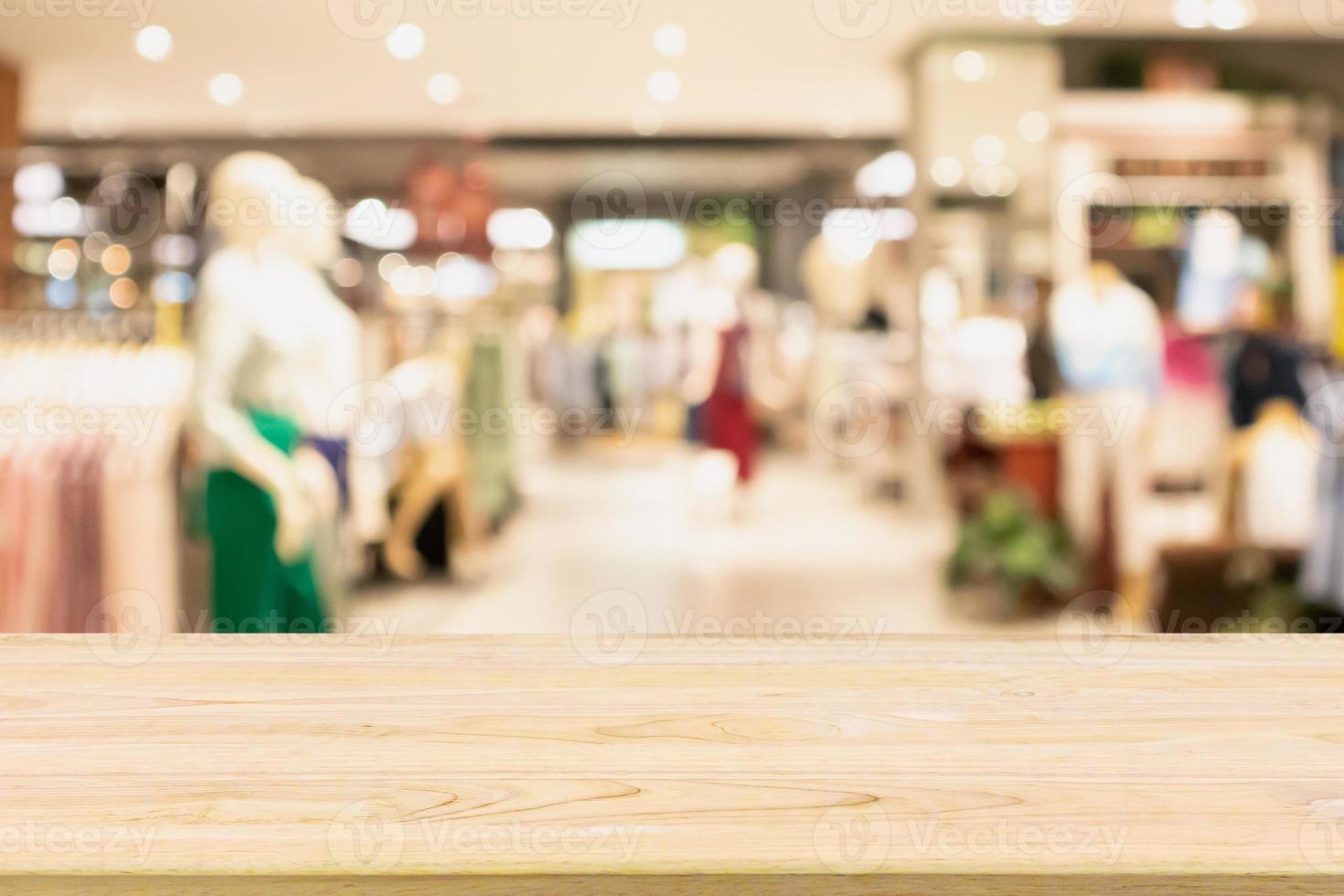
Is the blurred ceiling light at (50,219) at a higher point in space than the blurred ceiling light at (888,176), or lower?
lower

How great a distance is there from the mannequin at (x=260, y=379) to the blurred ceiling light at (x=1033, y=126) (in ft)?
11.5

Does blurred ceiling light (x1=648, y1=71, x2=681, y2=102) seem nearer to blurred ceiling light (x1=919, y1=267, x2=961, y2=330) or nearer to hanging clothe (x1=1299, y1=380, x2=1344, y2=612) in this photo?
blurred ceiling light (x1=919, y1=267, x2=961, y2=330)

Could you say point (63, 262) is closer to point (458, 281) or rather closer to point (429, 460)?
point (429, 460)

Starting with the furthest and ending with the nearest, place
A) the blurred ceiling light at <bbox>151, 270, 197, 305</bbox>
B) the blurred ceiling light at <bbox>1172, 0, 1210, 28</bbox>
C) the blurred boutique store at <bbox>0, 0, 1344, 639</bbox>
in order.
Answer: the blurred ceiling light at <bbox>1172, 0, 1210, 28</bbox>
the blurred ceiling light at <bbox>151, 270, 197, 305</bbox>
the blurred boutique store at <bbox>0, 0, 1344, 639</bbox>

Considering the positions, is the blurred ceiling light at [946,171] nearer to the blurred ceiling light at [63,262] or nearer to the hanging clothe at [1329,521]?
the hanging clothe at [1329,521]

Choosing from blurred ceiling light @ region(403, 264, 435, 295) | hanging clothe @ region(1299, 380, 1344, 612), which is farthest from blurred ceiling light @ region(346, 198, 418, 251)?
hanging clothe @ region(1299, 380, 1344, 612)

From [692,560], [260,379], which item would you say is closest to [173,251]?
[260,379]

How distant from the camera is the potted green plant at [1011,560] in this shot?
14.6 feet

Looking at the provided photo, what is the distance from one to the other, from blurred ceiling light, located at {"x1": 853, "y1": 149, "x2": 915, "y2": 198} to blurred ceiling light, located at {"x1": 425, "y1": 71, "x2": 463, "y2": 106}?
208 cm

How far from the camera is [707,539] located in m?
5.82

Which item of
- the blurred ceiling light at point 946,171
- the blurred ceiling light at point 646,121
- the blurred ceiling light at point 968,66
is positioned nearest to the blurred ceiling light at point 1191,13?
the blurred ceiling light at point 968,66

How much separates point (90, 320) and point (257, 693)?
97.9 inches

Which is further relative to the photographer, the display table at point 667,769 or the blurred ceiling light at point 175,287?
the blurred ceiling light at point 175,287

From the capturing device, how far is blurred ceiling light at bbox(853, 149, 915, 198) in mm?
5504
